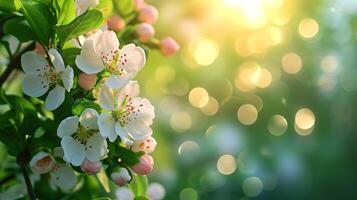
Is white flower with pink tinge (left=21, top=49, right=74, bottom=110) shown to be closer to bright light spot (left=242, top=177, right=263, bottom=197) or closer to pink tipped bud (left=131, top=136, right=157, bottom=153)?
pink tipped bud (left=131, top=136, right=157, bottom=153)

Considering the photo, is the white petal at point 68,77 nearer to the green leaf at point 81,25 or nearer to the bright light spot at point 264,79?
the green leaf at point 81,25

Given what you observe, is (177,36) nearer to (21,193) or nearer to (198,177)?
(21,193)

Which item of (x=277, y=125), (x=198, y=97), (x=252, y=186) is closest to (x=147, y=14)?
(x=198, y=97)

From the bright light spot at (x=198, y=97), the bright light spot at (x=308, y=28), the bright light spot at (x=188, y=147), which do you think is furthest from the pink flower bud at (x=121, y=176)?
the bright light spot at (x=198, y=97)

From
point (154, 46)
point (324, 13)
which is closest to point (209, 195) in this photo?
point (324, 13)

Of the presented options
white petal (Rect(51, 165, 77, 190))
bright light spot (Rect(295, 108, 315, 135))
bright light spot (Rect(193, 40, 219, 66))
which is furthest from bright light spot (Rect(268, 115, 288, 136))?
white petal (Rect(51, 165, 77, 190))

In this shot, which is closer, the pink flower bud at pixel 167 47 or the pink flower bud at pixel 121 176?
the pink flower bud at pixel 121 176
